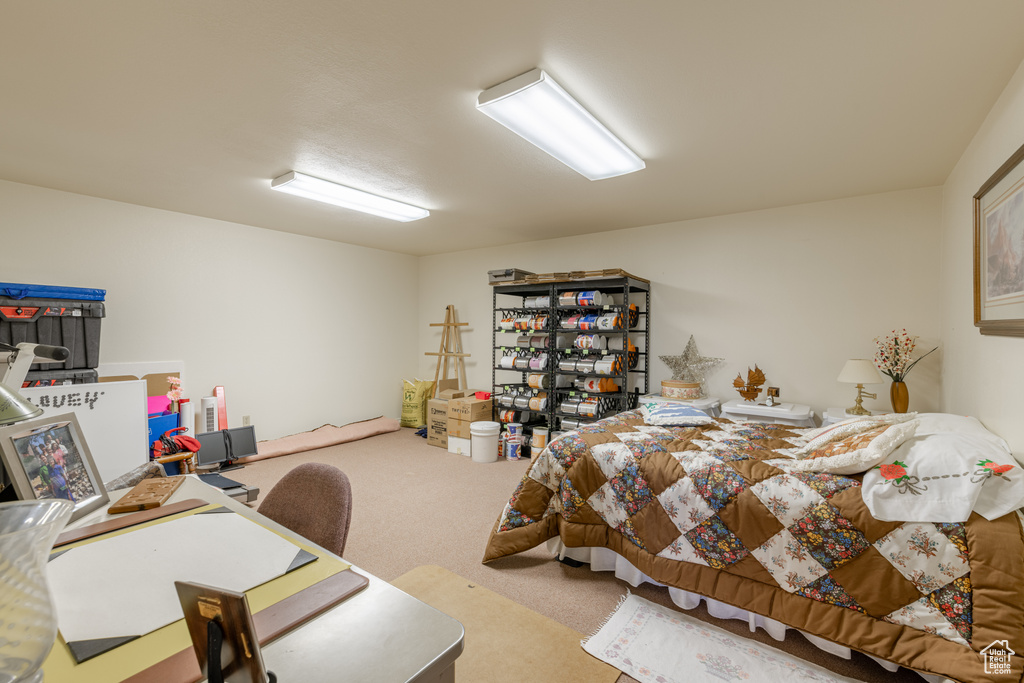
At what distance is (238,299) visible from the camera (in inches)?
→ 192

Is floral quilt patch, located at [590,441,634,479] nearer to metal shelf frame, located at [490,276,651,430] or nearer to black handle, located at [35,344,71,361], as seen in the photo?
metal shelf frame, located at [490,276,651,430]

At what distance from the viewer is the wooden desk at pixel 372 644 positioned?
0.78 metres

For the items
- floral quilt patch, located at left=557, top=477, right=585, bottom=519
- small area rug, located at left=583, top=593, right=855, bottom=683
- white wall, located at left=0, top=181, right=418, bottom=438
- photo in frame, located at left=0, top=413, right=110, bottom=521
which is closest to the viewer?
photo in frame, located at left=0, top=413, right=110, bottom=521

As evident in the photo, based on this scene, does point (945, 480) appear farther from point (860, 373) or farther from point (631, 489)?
point (860, 373)

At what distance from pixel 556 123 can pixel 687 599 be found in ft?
8.09

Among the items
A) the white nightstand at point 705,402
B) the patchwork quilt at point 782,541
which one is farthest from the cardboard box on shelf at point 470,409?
the patchwork quilt at point 782,541

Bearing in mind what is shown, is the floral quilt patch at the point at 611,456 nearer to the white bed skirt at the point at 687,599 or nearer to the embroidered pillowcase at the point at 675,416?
the white bed skirt at the point at 687,599

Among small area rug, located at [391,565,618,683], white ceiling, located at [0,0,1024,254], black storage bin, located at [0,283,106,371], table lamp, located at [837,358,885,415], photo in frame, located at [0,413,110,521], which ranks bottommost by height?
small area rug, located at [391,565,618,683]

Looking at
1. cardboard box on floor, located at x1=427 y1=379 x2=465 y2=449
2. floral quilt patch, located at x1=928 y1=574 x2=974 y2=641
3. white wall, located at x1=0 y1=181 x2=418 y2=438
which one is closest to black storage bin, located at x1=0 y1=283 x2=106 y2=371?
white wall, located at x1=0 y1=181 x2=418 y2=438

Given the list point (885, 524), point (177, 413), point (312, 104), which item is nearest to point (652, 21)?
point (312, 104)

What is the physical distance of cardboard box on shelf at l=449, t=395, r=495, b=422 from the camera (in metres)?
4.97

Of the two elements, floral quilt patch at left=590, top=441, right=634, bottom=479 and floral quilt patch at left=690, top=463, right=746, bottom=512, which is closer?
floral quilt patch at left=690, top=463, right=746, bottom=512

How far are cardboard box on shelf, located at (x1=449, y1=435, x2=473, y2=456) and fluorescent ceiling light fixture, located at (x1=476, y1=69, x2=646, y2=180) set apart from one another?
3.11 m

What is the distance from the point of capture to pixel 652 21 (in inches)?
65.7
